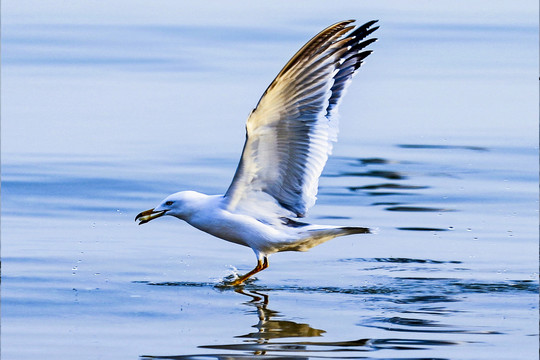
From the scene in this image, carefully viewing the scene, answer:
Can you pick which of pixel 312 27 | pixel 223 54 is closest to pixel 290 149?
pixel 223 54

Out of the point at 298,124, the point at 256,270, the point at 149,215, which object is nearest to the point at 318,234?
the point at 256,270

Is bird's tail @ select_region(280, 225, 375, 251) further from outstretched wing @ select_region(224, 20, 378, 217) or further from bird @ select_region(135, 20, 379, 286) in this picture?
outstretched wing @ select_region(224, 20, 378, 217)

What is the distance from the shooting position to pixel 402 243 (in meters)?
9.63

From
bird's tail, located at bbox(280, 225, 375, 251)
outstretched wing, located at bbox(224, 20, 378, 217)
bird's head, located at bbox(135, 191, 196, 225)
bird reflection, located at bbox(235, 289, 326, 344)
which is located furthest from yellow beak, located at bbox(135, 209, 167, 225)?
bird reflection, located at bbox(235, 289, 326, 344)

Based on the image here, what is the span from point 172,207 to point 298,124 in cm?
107

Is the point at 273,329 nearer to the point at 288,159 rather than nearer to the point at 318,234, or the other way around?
the point at 318,234

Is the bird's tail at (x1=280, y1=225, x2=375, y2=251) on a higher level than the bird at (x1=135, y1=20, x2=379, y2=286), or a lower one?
lower

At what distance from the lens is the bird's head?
28.8 feet

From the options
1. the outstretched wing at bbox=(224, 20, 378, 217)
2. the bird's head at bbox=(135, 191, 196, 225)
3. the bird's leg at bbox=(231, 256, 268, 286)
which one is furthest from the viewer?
the bird's head at bbox=(135, 191, 196, 225)

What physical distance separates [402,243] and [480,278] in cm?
110

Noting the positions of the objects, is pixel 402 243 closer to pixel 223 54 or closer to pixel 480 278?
pixel 480 278

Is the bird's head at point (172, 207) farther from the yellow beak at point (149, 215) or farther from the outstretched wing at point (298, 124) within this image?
the outstretched wing at point (298, 124)

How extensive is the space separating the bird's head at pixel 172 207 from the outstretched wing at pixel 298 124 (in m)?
0.28

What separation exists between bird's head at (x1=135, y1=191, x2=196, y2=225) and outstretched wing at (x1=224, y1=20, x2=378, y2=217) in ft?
0.93
